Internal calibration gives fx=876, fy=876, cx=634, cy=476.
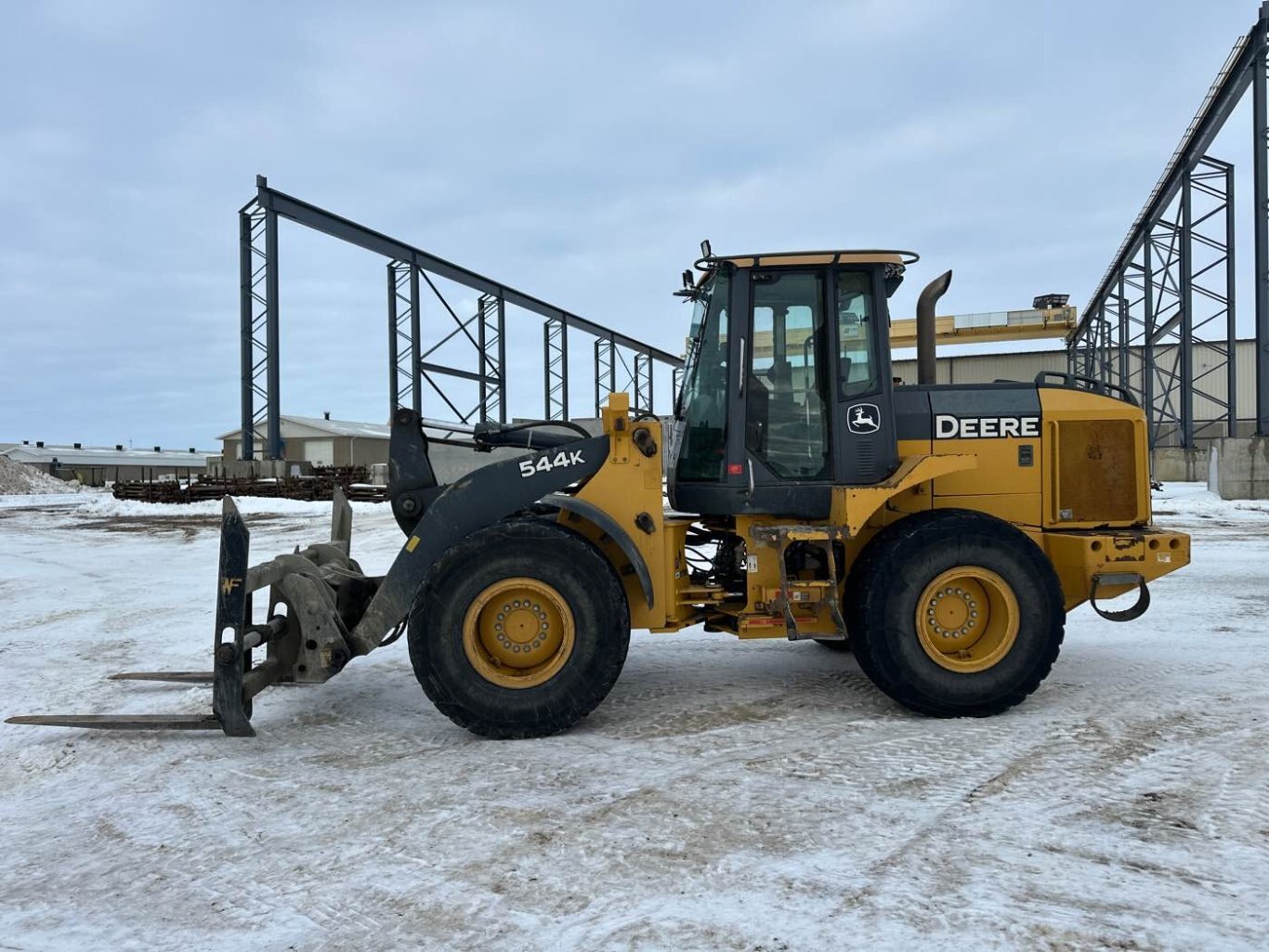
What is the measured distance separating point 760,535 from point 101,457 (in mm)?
68648

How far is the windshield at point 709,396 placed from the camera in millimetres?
4922

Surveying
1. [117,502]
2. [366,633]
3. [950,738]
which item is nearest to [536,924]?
[366,633]

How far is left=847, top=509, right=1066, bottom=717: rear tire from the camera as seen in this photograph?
4598mm

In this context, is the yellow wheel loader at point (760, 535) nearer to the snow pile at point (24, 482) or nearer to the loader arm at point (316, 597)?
the loader arm at point (316, 597)

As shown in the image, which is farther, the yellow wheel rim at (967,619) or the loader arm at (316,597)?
the yellow wheel rim at (967,619)

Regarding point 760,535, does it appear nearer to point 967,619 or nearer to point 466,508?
point 967,619

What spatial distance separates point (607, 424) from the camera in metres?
4.68

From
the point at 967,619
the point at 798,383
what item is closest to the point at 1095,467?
the point at 967,619

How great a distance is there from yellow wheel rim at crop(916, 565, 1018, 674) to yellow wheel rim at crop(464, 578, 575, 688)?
6.26ft

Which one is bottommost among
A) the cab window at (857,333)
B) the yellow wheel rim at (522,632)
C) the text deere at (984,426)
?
the yellow wheel rim at (522,632)

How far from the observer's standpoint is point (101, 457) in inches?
2431

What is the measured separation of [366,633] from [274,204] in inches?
869

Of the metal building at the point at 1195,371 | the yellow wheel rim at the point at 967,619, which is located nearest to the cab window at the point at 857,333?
the yellow wheel rim at the point at 967,619

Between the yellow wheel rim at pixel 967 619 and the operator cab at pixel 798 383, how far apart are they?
70 centimetres
